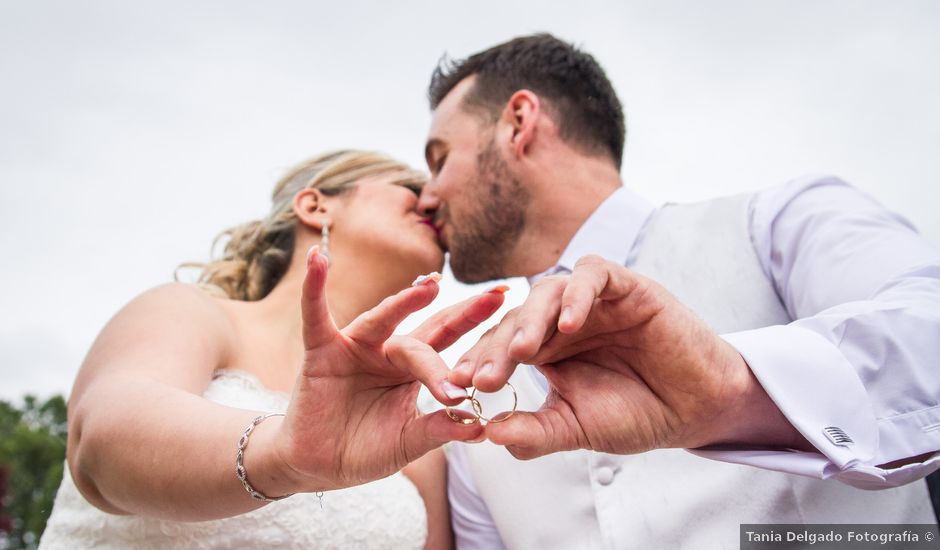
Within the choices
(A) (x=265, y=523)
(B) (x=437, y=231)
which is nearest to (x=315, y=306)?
(A) (x=265, y=523)

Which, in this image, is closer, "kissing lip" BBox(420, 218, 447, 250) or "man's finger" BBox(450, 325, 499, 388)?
"man's finger" BBox(450, 325, 499, 388)

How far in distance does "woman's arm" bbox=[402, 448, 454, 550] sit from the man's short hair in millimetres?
2035

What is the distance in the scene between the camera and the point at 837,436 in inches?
57.8

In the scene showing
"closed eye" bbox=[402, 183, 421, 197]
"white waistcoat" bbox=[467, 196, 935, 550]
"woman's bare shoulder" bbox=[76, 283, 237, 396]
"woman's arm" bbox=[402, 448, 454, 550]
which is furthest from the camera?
"closed eye" bbox=[402, 183, 421, 197]

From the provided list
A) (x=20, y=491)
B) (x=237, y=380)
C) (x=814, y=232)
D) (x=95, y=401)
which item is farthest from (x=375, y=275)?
(x=20, y=491)

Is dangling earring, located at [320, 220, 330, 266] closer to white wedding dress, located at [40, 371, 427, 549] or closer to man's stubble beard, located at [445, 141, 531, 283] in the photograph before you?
man's stubble beard, located at [445, 141, 531, 283]

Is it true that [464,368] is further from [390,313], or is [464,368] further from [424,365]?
[390,313]

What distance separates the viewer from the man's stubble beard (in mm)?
3564

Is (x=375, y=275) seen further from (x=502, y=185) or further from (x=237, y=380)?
(x=237, y=380)

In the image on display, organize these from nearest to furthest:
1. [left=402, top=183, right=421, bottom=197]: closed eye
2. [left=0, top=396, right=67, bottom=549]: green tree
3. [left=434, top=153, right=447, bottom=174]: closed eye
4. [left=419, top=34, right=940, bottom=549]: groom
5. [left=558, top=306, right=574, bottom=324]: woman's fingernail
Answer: [left=558, top=306, right=574, bottom=324]: woman's fingernail
[left=419, top=34, right=940, bottom=549]: groom
[left=434, top=153, right=447, bottom=174]: closed eye
[left=402, top=183, right=421, bottom=197]: closed eye
[left=0, top=396, right=67, bottom=549]: green tree

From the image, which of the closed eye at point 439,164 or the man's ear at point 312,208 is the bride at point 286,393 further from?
the closed eye at point 439,164

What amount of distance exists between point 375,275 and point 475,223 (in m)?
0.69

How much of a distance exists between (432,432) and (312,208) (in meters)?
2.88

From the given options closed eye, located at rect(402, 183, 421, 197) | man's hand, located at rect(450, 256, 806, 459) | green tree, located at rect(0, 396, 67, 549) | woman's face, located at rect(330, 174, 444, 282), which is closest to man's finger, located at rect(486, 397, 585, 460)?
man's hand, located at rect(450, 256, 806, 459)
